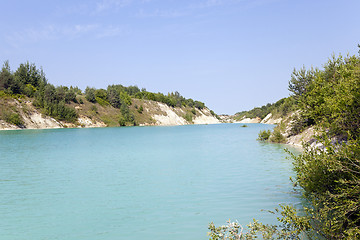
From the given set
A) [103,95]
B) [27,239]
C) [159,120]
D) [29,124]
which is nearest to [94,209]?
[27,239]

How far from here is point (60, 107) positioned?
105m

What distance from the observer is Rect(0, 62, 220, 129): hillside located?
91.9 m

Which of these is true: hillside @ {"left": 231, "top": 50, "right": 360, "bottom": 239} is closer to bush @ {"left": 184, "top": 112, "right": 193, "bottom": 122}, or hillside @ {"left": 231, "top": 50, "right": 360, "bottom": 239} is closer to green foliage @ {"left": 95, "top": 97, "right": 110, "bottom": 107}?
green foliage @ {"left": 95, "top": 97, "right": 110, "bottom": 107}

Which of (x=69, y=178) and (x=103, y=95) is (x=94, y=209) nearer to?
(x=69, y=178)

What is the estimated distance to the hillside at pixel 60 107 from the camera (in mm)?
91875

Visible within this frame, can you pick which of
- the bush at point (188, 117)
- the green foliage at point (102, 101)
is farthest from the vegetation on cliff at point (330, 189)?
the bush at point (188, 117)

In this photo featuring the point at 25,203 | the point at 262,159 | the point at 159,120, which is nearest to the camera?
the point at 25,203

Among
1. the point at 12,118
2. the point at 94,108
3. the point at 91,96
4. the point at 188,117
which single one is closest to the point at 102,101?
the point at 91,96

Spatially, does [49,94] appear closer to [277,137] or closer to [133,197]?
[277,137]

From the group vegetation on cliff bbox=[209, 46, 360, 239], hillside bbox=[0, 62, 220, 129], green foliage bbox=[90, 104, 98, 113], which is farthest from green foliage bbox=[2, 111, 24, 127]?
vegetation on cliff bbox=[209, 46, 360, 239]

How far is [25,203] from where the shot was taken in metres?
13.6

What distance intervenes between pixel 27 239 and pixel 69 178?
9789mm

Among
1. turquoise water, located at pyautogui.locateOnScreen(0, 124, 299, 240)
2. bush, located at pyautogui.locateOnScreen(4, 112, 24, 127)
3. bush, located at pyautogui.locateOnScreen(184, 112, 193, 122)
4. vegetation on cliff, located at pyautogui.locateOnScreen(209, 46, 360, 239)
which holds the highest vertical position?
bush, located at pyautogui.locateOnScreen(184, 112, 193, 122)

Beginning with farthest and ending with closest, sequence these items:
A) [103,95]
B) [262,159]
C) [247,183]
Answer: [103,95] → [262,159] → [247,183]
